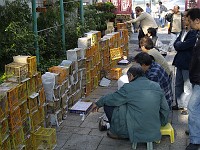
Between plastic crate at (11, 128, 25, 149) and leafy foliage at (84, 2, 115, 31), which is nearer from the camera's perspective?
plastic crate at (11, 128, 25, 149)

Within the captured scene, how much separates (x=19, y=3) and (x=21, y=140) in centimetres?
377

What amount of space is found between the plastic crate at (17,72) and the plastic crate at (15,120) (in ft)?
1.36

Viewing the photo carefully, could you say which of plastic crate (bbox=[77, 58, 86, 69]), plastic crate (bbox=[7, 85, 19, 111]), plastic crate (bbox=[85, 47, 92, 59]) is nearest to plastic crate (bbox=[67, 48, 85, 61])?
plastic crate (bbox=[77, 58, 86, 69])

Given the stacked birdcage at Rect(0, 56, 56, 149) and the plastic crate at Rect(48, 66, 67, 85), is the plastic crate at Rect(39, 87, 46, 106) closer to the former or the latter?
the stacked birdcage at Rect(0, 56, 56, 149)

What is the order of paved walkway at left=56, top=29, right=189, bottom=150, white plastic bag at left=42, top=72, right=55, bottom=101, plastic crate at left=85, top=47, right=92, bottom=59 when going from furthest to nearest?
plastic crate at left=85, top=47, right=92, bottom=59 → white plastic bag at left=42, top=72, right=55, bottom=101 → paved walkway at left=56, top=29, right=189, bottom=150

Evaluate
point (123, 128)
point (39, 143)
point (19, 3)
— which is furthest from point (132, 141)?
point (19, 3)

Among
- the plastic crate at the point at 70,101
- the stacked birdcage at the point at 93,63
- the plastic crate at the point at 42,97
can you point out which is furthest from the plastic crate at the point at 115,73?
the plastic crate at the point at 42,97

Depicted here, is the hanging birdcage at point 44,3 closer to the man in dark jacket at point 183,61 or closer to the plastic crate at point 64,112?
the plastic crate at point 64,112

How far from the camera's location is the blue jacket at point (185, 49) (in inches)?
221

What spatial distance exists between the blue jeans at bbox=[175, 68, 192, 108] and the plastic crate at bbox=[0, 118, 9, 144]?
317cm

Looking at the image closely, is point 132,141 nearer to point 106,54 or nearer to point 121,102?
point 121,102

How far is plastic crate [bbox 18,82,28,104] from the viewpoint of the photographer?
180 inches

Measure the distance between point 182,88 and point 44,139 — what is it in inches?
107

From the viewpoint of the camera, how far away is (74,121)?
609 cm
